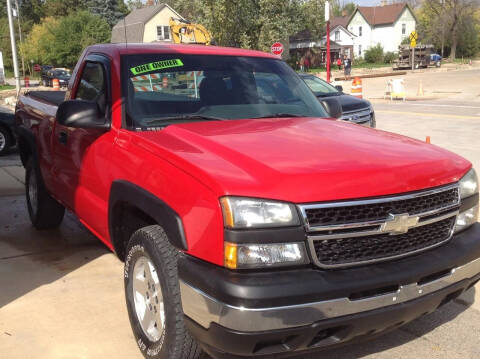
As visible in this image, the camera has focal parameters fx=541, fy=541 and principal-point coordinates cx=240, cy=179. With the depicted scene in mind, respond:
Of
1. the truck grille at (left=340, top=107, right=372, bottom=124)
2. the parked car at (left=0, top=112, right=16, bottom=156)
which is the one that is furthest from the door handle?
the parked car at (left=0, top=112, right=16, bottom=156)

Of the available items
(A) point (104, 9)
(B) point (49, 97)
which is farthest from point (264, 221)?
(A) point (104, 9)

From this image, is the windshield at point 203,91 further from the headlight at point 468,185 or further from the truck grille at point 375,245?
the truck grille at point 375,245

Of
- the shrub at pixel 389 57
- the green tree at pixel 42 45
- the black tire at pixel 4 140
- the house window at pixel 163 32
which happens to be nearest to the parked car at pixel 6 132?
Answer: the black tire at pixel 4 140

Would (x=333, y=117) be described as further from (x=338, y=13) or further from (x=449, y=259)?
(x=338, y=13)

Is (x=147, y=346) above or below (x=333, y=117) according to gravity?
below

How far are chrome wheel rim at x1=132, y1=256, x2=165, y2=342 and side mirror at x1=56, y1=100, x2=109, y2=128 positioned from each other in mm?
1026

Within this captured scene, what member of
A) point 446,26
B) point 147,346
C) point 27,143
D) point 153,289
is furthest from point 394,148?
point 446,26

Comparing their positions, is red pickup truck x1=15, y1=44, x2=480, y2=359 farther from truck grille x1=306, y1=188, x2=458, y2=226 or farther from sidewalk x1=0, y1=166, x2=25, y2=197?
sidewalk x1=0, y1=166, x2=25, y2=197

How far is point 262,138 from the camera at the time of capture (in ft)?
10.0

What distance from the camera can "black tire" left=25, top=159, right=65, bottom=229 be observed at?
5379 mm

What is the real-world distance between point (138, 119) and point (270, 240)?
150 centimetres

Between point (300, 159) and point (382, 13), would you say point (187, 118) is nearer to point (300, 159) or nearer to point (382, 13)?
point (300, 159)

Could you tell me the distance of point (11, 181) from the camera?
8297 millimetres

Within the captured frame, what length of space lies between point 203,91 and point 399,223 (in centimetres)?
176
